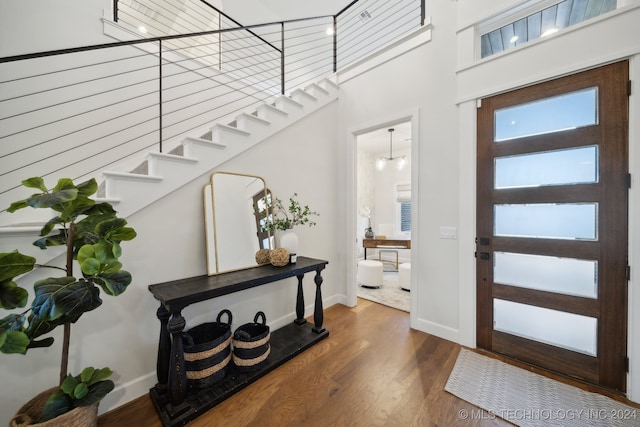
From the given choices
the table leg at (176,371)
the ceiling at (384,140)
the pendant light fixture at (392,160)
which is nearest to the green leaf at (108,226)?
the table leg at (176,371)

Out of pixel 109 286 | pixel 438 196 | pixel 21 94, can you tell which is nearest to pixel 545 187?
pixel 438 196

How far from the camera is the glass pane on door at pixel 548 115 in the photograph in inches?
70.1

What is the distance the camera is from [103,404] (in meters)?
1.55

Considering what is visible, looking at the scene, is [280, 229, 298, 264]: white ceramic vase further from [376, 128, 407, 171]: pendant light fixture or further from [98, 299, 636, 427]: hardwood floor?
[376, 128, 407, 171]: pendant light fixture

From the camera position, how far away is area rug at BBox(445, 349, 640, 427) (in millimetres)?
1483

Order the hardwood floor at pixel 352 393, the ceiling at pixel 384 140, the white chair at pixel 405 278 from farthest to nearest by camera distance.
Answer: the ceiling at pixel 384 140 < the white chair at pixel 405 278 < the hardwood floor at pixel 352 393

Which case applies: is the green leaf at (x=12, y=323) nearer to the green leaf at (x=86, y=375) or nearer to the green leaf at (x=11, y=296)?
the green leaf at (x=11, y=296)

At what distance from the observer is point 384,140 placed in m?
5.42

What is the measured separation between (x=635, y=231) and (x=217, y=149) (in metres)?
3.24

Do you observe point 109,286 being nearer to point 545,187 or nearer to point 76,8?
point 76,8

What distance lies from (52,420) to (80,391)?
0.12 meters

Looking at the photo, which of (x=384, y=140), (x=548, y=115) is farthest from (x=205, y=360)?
(x=384, y=140)

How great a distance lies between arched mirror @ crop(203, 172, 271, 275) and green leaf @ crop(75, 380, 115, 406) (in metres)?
0.88

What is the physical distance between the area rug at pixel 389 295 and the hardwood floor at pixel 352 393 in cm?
84
